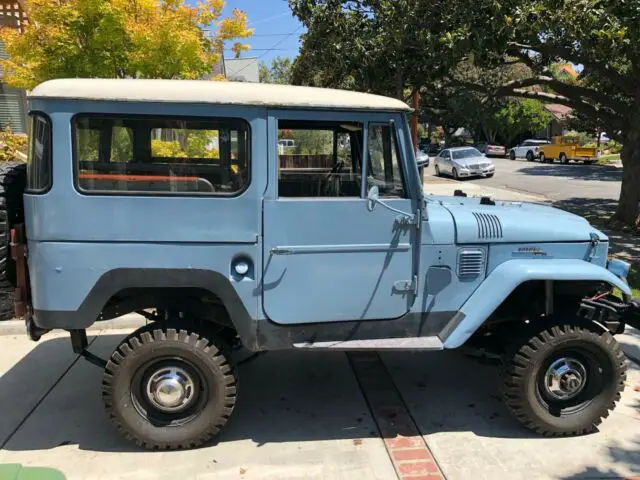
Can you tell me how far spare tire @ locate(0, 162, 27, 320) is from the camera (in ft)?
10.7

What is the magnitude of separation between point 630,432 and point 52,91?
162 inches

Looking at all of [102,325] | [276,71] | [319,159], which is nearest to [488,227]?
[319,159]

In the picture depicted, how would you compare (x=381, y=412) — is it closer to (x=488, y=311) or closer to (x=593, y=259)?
(x=488, y=311)

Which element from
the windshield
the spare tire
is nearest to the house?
the spare tire

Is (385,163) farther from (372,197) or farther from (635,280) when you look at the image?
(635,280)

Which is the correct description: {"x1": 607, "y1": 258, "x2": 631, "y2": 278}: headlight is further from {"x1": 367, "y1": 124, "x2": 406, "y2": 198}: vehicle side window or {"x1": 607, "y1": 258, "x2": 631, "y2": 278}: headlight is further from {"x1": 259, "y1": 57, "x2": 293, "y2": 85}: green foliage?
{"x1": 259, "y1": 57, "x2": 293, "y2": 85}: green foliage

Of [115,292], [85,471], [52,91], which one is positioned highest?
[52,91]

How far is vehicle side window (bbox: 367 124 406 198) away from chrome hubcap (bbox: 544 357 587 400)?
1.50m

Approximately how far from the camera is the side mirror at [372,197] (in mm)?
3209

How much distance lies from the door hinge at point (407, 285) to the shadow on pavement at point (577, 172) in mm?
22386

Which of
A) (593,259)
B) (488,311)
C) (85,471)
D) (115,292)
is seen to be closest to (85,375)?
(85,471)

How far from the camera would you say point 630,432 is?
3.60m


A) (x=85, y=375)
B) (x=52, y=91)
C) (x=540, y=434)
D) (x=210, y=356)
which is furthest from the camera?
(x=85, y=375)

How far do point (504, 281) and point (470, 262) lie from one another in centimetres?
24
